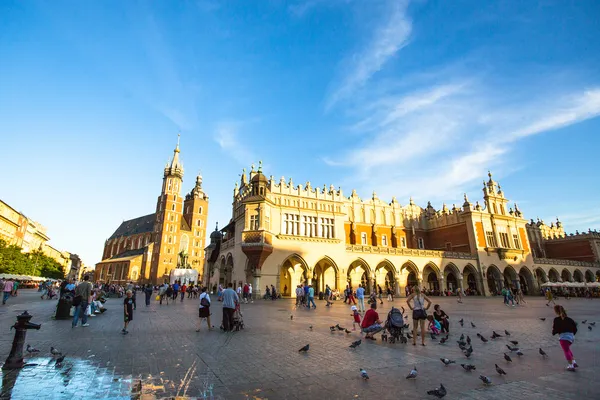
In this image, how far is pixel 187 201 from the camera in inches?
3750

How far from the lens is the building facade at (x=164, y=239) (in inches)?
3095

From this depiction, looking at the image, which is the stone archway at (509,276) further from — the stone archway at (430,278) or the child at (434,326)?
the child at (434,326)

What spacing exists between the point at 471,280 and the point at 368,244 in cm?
1557

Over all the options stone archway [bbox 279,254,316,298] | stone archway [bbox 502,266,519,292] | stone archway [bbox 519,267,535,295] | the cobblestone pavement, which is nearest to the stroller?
the cobblestone pavement

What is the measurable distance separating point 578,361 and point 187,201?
97640mm

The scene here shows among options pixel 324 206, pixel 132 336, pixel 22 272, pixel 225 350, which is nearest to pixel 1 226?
pixel 22 272

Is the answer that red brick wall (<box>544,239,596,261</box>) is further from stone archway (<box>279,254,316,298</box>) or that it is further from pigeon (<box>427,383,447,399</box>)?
pigeon (<box>427,383,447,399</box>)

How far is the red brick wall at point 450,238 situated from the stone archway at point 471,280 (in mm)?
2460

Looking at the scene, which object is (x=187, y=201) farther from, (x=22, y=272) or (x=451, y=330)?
(x=451, y=330)

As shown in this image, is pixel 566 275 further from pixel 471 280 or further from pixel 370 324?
pixel 370 324

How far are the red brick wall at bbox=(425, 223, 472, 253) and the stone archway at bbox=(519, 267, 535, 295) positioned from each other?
10093mm

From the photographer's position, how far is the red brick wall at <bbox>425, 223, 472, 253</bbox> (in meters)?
42.5

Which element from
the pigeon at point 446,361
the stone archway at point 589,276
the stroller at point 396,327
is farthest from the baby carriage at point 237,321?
the stone archway at point 589,276

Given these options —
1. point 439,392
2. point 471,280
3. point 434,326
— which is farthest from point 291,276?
point 439,392
